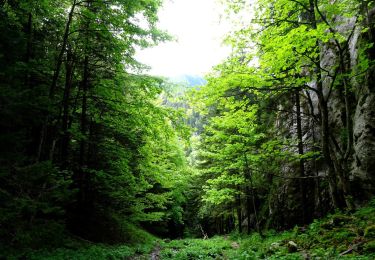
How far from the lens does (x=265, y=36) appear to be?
955 cm

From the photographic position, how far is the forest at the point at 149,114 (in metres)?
7.28

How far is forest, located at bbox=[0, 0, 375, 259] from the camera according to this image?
728cm

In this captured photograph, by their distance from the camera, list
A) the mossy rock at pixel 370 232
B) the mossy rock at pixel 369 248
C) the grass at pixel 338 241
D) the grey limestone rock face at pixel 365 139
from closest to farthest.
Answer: the mossy rock at pixel 369 248 < the grass at pixel 338 241 < the mossy rock at pixel 370 232 < the grey limestone rock face at pixel 365 139

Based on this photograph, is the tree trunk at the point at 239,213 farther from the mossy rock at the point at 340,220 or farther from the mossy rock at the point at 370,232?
the mossy rock at the point at 370,232

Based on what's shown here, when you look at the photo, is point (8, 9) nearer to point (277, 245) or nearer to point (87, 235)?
point (87, 235)

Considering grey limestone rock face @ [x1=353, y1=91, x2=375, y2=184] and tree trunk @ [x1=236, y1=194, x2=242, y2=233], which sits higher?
grey limestone rock face @ [x1=353, y1=91, x2=375, y2=184]

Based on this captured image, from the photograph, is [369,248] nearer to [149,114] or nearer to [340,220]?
[340,220]

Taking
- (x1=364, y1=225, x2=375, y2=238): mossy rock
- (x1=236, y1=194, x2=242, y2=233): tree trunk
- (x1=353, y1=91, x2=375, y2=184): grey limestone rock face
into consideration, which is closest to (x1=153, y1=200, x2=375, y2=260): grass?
(x1=364, y1=225, x2=375, y2=238): mossy rock

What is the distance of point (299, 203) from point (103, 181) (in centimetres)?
1157

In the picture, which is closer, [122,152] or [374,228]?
[374,228]

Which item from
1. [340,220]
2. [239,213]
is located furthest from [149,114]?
[239,213]

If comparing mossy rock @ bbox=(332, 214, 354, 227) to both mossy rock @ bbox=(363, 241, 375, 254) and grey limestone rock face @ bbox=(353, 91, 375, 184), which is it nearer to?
mossy rock @ bbox=(363, 241, 375, 254)

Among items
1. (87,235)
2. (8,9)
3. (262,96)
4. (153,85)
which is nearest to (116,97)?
(153,85)

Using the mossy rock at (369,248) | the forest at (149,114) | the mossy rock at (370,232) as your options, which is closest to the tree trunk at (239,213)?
the forest at (149,114)
